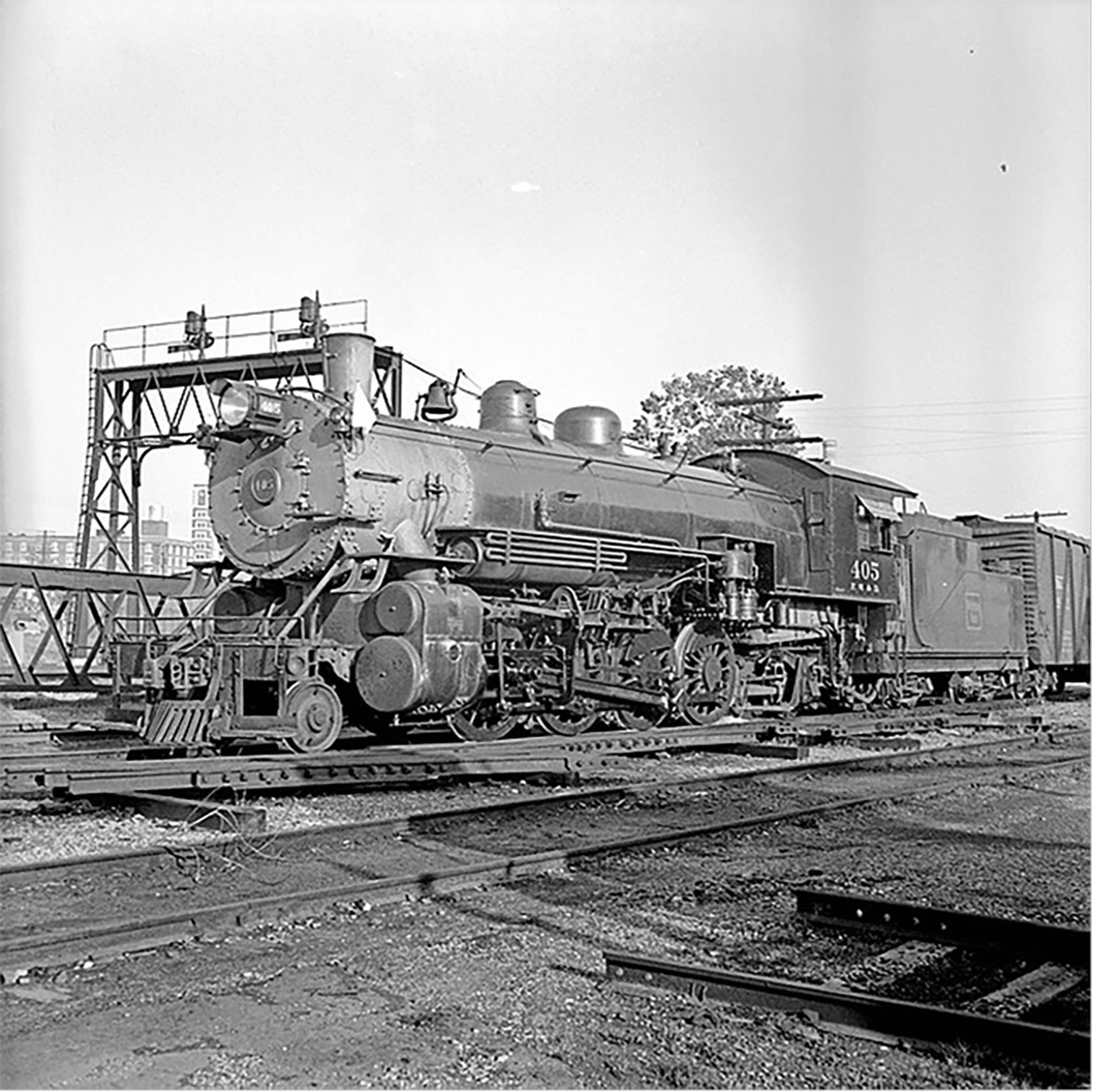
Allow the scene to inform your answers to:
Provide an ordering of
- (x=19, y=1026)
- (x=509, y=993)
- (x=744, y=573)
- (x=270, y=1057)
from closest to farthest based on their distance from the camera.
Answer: (x=270, y=1057), (x=19, y=1026), (x=509, y=993), (x=744, y=573)

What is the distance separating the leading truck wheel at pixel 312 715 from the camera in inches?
444

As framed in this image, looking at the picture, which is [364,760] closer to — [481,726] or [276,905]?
[481,726]

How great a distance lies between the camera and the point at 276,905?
6363mm

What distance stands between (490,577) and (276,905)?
704 centimetres

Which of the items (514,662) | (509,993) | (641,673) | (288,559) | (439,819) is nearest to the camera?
(509,993)

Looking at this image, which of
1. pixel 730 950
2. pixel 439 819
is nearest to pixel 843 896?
pixel 730 950

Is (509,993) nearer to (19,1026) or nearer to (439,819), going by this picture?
(19,1026)

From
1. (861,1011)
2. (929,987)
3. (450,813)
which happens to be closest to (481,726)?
(450,813)

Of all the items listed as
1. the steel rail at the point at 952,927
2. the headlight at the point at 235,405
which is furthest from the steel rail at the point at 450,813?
the headlight at the point at 235,405

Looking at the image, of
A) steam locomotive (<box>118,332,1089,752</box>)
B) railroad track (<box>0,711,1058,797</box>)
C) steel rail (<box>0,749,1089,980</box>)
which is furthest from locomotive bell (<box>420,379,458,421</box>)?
steel rail (<box>0,749,1089,980</box>)

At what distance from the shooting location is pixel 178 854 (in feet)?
25.0

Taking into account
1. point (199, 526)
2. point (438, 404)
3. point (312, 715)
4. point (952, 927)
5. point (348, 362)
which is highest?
point (199, 526)

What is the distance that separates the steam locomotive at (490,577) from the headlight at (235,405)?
0.02 metres

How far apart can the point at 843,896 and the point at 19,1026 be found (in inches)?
147
